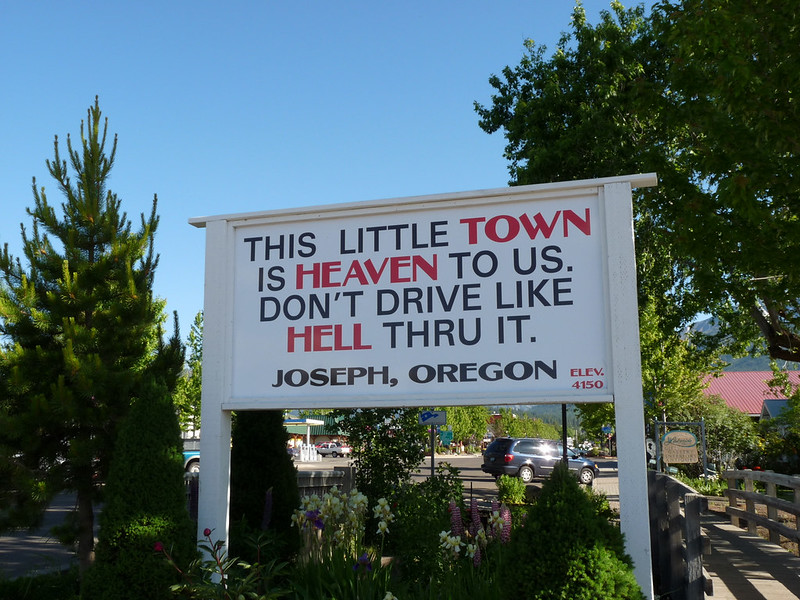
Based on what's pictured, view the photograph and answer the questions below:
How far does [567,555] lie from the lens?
423 cm

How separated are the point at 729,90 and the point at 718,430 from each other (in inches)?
879

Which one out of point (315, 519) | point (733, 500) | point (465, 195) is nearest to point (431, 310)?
point (465, 195)

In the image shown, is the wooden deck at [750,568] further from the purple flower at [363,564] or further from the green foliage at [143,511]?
the green foliage at [143,511]

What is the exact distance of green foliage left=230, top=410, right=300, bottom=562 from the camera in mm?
7363

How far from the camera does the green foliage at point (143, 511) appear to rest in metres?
5.09

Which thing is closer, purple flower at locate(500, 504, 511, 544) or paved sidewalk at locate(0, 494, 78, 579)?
purple flower at locate(500, 504, 511, 544)

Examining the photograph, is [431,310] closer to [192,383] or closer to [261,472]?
[261,472]

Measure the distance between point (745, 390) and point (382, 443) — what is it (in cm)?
4856

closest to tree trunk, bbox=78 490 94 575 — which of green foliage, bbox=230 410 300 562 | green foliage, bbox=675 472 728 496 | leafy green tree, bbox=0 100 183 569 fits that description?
leafy green tree, bbox=0 100 183 569

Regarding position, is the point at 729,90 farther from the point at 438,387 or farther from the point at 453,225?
the point at 438,387

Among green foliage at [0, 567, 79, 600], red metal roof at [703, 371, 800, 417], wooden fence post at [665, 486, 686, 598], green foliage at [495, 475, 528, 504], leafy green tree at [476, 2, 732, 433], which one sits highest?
leafy green tree at [476, 2, 732, 433]

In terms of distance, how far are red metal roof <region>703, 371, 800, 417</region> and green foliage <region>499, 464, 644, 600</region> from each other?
154 ft

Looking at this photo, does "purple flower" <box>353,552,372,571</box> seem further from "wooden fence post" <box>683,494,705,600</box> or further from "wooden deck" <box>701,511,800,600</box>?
"wooden deck" <box>701,511,800,600</box>

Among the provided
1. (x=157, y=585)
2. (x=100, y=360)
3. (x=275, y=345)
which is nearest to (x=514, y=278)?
(x=275, y=345)
